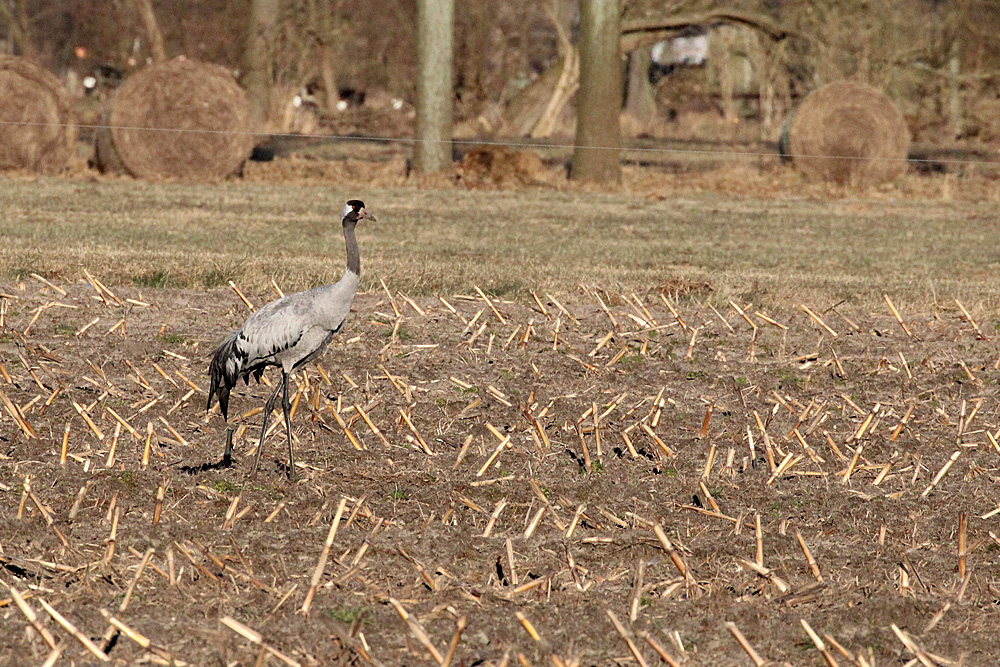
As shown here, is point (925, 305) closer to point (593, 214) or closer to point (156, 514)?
point (156, 514)

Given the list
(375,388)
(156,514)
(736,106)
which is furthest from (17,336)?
(736,106)

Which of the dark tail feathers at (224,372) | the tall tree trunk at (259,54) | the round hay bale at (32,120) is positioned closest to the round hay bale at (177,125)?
the round hay bale at (32,120)

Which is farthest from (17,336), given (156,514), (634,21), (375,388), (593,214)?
(634,21)

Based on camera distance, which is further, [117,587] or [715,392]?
[715,392]

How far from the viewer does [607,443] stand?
727 cm

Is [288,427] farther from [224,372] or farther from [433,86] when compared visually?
[433,86]

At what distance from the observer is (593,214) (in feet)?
60.6

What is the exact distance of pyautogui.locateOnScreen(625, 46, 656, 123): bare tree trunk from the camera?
150 feet

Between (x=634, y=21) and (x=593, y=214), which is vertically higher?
(x=634, y=21)

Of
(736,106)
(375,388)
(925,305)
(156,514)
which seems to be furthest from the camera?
(736,106)

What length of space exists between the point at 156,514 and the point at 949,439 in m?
4.05

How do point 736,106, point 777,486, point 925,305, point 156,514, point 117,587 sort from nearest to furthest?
point 117,587, point 156,514, point 777,486, point 925,305, point 736,106

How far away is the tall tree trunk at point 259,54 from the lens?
27.6 meters

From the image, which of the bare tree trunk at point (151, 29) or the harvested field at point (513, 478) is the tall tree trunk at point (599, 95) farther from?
the harvested field at point (513, 478)
